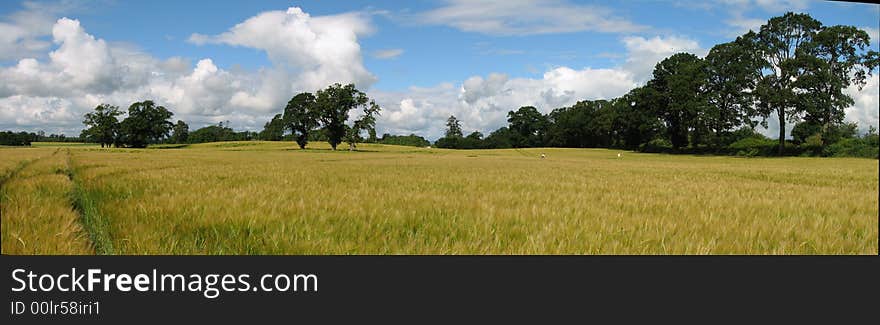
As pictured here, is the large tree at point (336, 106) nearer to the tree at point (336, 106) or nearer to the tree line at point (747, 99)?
the tree at point (336, 106)

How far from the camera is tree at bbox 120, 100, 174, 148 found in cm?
1632

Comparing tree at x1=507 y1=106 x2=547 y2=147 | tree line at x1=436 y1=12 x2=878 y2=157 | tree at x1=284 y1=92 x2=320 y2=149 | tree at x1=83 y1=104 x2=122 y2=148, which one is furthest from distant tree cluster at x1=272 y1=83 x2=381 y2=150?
tree at x1=507 y1=106 x2=547 y2=147

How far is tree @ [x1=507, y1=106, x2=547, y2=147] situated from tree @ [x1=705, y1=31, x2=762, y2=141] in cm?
6088

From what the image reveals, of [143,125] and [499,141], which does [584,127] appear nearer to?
[499,141]

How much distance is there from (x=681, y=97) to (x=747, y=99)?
14.8 m

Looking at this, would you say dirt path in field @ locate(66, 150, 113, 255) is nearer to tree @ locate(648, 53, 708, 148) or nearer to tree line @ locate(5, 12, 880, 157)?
tree line @ locate(5, 12, 880, 157)

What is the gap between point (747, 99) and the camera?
3059 cm

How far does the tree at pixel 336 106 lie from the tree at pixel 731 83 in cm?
3580

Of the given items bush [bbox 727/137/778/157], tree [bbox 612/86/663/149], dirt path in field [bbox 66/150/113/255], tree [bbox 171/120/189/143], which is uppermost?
tree [bbox 612/86/663/149]

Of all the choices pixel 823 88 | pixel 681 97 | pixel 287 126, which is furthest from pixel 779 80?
pixel 287 126

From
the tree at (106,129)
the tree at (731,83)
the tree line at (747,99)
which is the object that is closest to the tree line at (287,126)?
the tree at (106,129)

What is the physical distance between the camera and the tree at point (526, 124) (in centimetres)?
→ 10031
